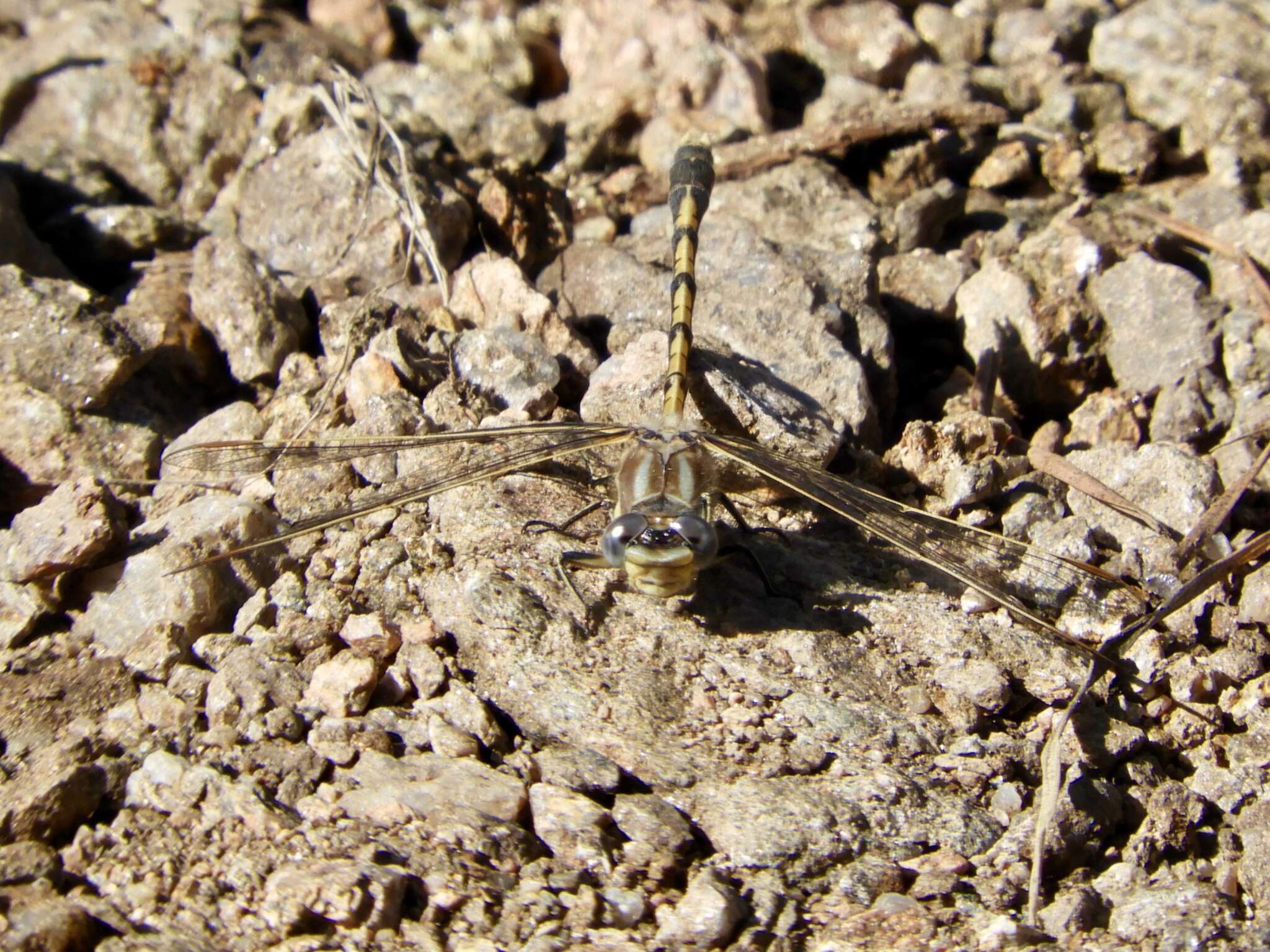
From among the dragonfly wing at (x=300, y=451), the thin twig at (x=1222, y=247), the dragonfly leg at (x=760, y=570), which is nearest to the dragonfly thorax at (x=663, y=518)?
the dragonfly leg at (x=760, y=570)

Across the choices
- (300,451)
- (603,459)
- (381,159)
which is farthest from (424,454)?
(381,159)

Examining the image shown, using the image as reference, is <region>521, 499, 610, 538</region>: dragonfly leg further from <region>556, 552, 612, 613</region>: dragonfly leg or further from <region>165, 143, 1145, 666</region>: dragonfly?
<region>556, 552, 612, 613</region>: dragonfly leg

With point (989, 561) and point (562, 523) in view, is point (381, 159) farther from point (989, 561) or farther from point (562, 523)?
point (989, 561)

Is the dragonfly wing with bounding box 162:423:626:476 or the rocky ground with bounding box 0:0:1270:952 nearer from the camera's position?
the rocky ground with bounding box 0:0:1270:952

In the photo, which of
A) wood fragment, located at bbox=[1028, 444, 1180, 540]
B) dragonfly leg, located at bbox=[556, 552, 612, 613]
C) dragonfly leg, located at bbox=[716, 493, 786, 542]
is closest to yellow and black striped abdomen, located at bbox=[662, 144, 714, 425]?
dragonfly leg, located at bbox=[716, 493, 786, 542]

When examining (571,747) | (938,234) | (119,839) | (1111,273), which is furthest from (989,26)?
(119,839)

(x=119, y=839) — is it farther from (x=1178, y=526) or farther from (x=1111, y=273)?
(x=1111, y=273)
